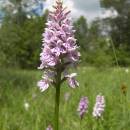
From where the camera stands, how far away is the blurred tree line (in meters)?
19.2

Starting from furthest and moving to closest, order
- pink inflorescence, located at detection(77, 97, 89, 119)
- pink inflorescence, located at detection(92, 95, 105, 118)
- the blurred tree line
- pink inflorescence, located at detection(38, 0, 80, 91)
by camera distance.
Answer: the blurred tree line, pink inflorescence, located at detection(92, 95, 105, 118), pink inflorescence, located at detection(77, 97, 89, 119), pink inflorescence, located at detection(38, 0, 80, 91)

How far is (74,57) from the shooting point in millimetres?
2670

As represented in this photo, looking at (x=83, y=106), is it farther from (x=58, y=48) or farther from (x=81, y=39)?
(x=81, y=39)

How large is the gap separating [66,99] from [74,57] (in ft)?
18.4

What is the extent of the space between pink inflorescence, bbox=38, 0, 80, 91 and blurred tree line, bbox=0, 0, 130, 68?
28cm

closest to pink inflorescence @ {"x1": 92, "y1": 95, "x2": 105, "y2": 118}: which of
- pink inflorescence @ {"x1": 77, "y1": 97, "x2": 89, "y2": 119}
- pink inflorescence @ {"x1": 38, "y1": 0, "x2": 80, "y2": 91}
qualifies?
pink inflorescence @ {"x1": 77, "y1": 97, "x2": 89, "y2": 119}

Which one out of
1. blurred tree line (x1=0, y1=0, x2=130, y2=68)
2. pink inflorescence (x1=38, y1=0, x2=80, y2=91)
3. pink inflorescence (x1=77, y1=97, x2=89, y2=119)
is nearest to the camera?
pink inflorescence (x1=38, y1=0, x2=80, y2=91)

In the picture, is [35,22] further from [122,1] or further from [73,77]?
[73,77]

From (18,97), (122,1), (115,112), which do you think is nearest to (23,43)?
(122,1)

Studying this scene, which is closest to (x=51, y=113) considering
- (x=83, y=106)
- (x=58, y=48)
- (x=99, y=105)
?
(x=99, y=105)

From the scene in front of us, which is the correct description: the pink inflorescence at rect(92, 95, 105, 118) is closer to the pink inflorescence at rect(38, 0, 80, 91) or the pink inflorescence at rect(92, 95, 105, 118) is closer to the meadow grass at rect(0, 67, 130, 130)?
the meadow grass at rect(0, 67, 130, 130)

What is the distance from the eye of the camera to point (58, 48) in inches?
103

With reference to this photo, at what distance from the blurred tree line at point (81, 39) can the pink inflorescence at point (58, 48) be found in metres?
0.28

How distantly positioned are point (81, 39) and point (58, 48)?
18.0 m
